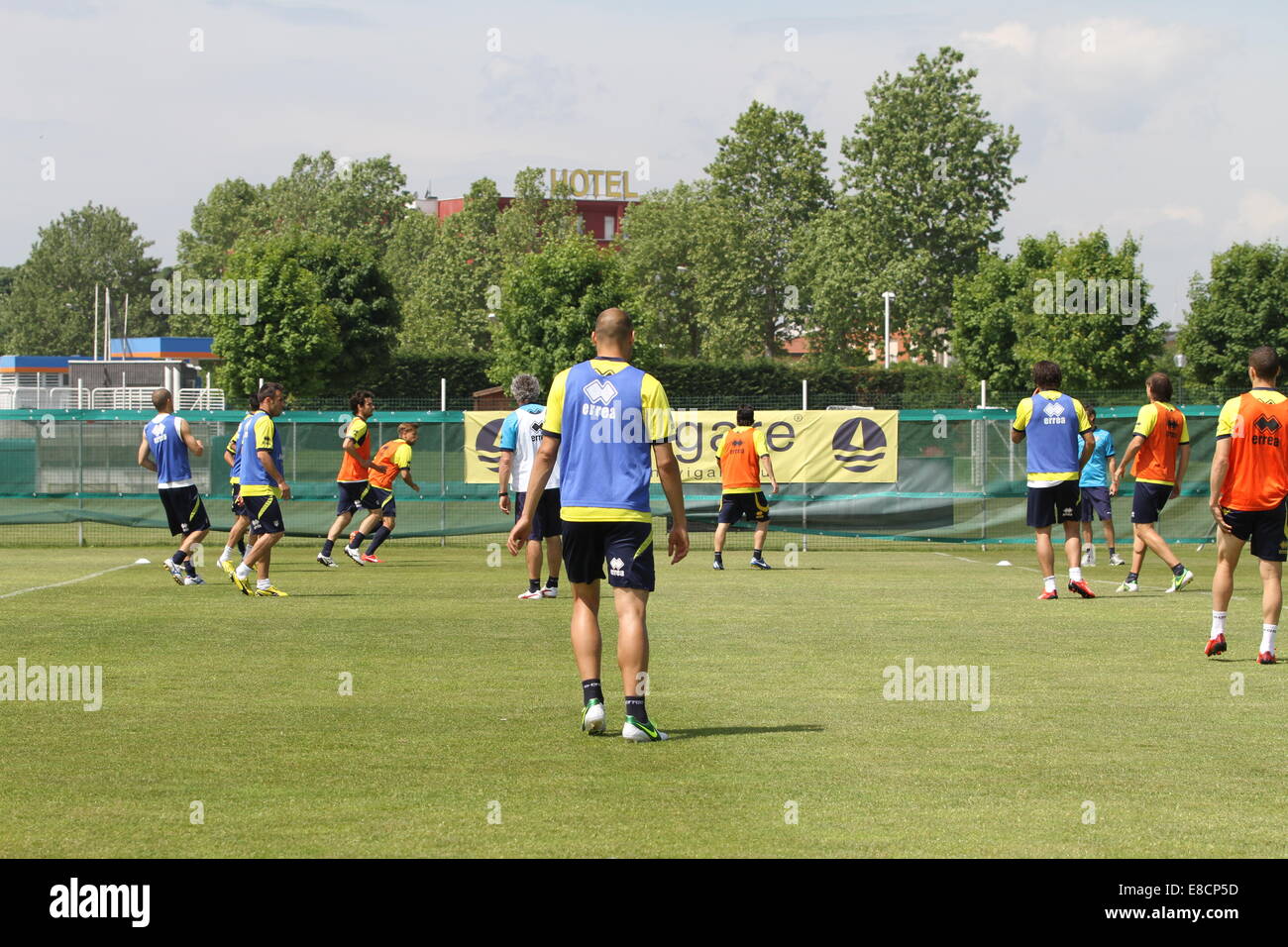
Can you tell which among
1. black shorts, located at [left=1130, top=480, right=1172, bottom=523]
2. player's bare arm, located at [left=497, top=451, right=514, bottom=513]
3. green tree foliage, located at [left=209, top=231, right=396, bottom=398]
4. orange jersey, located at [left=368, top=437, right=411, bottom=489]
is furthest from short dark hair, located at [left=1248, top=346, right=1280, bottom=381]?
green tree foliage, located at [left=209, top=231, right=396, bottom=398]

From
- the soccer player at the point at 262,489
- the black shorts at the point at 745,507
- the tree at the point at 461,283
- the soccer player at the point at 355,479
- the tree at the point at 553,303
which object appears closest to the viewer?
the soccer player at the point at 262,489

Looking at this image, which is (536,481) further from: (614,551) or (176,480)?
(176,480)

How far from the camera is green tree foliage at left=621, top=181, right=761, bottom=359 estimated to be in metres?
91.2

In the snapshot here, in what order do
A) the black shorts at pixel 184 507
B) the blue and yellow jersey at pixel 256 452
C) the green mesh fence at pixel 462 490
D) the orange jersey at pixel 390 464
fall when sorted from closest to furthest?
the blue and yellow jersey at pixel 256 452 < the black shorts at pixel 184 507 < the orange jersey at pixel 390 464 < the green mesh fence at pixel 462 490

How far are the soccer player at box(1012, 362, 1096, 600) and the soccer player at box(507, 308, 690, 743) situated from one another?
866 cm

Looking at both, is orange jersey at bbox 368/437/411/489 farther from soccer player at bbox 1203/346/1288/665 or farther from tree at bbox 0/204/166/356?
tree at bbox 0/204/166/356

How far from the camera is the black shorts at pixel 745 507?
2100 cm

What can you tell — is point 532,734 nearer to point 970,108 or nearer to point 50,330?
point 970,108

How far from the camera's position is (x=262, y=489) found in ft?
55.1

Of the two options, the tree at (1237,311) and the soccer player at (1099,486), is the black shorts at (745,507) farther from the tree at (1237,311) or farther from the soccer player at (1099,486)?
the tree at (1237,311)

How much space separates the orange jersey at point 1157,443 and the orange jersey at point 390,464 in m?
10.5

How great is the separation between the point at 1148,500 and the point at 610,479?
9.51 m

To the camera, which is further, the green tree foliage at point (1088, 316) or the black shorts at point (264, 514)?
the green tree foliage at point (1088, 316)

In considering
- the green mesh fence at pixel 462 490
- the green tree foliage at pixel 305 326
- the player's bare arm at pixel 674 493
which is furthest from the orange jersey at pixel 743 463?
the green tree foliage at pixel 305 326
